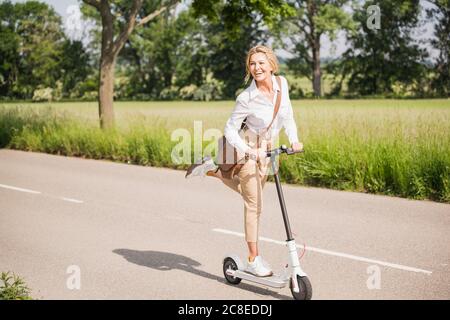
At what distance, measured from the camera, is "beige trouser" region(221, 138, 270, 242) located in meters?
5.90

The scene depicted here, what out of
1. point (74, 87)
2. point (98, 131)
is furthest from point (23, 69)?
point (98, 131)

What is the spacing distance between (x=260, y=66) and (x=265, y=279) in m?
1.74

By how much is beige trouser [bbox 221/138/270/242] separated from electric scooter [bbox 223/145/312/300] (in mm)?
168

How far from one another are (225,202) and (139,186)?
Result: 234 centimetres

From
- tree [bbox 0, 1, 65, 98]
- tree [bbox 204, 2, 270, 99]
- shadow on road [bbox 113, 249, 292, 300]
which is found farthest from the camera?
tree [bbox 0, 1, 65, 98]

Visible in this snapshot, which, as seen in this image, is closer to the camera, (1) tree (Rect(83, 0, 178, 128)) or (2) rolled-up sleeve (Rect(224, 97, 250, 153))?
(2) rolled-up sleeve (Rect(224, 97, 250, 153))

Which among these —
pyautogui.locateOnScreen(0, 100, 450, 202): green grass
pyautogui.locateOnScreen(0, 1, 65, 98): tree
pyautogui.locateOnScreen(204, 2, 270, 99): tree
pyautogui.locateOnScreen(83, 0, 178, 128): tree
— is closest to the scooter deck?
pyautogui.locateOnScreen(0, 100, 450, 202): green grass

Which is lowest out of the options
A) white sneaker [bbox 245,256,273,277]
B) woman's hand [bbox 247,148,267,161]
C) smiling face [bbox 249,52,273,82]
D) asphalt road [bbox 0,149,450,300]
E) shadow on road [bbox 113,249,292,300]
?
shadow on road [bbox 113,249,292,300]

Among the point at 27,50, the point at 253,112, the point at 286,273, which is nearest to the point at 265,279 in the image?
the point at 286,273

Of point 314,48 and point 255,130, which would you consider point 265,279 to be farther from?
point 314,48

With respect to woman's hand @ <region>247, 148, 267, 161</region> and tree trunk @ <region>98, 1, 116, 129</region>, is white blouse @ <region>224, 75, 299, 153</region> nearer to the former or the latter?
woman's hand @ <region>247, 148, 267, 161</region>

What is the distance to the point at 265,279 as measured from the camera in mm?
6020

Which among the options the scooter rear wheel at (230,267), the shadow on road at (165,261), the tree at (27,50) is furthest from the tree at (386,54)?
the scooter rear wheel at (230,267)

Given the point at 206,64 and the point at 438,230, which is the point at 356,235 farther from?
the point at 206,64
